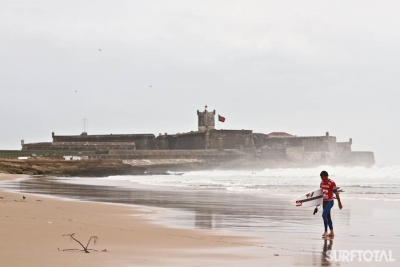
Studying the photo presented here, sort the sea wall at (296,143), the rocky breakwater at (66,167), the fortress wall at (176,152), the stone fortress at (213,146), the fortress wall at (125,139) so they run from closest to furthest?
the rocky breakwater at (66,167) < the fortress wall at (176,152) < the stone fortress at (213,146) < the fortress wall at (125,139) < the sea wall at (296,143)

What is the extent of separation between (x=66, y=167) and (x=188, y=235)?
39.0 meters

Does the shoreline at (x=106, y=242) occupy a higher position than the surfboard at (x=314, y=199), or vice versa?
the surfboard at (x=314, y=199)

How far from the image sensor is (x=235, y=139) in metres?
71.6

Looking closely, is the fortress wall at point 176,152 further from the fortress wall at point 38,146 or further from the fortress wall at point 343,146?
the fortress wall at point 343,146

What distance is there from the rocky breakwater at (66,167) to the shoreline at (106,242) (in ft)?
103

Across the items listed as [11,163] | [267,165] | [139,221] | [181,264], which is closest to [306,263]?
[181,264]

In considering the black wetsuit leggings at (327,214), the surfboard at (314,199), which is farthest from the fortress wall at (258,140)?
the black wetsuit leggings at (327,214)

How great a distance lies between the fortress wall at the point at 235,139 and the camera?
70.7 meters

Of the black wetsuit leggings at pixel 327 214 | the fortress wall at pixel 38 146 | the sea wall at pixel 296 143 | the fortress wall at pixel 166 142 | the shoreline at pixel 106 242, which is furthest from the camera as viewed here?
the sea wall at pixel 296 143

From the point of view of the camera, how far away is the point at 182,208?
44.2ft

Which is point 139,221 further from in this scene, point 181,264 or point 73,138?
point 73,138

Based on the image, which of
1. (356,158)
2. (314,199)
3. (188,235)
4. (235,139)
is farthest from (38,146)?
(188,235)

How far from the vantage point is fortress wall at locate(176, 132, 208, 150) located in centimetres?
7006

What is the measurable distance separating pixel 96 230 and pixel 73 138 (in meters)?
65.3
